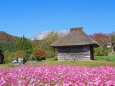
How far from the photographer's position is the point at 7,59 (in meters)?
52.1

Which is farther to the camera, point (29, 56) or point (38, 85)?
point (29, 56)

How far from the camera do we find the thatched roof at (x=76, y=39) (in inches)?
858

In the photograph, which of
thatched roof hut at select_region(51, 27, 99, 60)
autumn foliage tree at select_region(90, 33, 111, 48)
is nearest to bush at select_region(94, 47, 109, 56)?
autumn foliage tree at select_region(90, 33, 111, 48)

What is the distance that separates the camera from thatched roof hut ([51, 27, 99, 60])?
72.0 ft

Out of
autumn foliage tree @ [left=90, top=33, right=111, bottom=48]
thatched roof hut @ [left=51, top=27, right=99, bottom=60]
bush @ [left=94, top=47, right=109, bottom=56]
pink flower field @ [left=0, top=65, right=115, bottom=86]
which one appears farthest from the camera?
autumn foliage tree @ [left=90, top=33, right=111, bottom=48]

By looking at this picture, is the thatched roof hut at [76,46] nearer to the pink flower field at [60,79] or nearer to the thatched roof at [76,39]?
the thatched roof at [76,39]

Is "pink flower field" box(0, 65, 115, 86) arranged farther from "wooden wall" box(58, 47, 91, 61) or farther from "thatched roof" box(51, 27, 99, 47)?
"wooden wall" box(58, 47, 91, 61)

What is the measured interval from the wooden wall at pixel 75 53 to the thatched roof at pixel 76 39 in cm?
103

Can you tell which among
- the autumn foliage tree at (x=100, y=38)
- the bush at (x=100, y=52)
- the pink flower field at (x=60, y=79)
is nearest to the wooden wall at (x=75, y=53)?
the pink flower field at (x=60, y=79)

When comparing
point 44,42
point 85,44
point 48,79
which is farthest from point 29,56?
point 48,79

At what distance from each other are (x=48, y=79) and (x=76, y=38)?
18976mm

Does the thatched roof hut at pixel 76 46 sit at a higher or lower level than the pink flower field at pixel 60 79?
higher

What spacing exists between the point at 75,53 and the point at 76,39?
2.32 meters

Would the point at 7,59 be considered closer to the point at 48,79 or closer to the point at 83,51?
the point at 83,51
